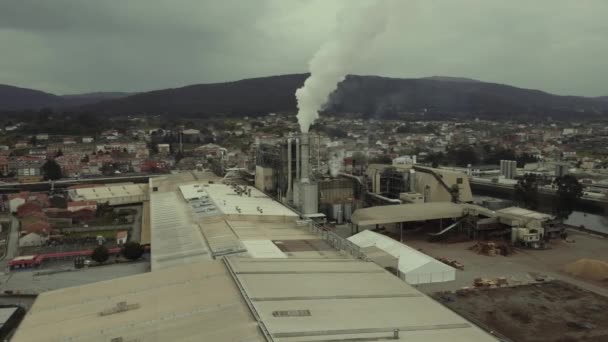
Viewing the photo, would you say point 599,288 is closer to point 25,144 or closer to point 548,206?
point 548,206

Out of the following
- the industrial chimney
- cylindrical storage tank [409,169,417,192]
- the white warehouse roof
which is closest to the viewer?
the industrial chimney

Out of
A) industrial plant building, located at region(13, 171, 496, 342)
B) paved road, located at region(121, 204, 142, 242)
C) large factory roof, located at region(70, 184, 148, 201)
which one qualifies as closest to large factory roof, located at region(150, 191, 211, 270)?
industrial plant building, located at region(13, 171, 496, 342)

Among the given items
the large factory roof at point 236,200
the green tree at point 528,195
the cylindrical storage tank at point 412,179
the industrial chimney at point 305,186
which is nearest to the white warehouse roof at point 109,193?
the large factory roof at point 236,200

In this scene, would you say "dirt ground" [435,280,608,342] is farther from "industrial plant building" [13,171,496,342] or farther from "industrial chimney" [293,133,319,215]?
"industrial chimney" [293,133,319,215]

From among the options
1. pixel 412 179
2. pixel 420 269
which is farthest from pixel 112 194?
pixel 420 269

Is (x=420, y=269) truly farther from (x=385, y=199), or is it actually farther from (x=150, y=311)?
(x=385, y=199)

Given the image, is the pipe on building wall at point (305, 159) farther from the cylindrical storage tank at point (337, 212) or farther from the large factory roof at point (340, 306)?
the large factory roof at point (340, 306)
